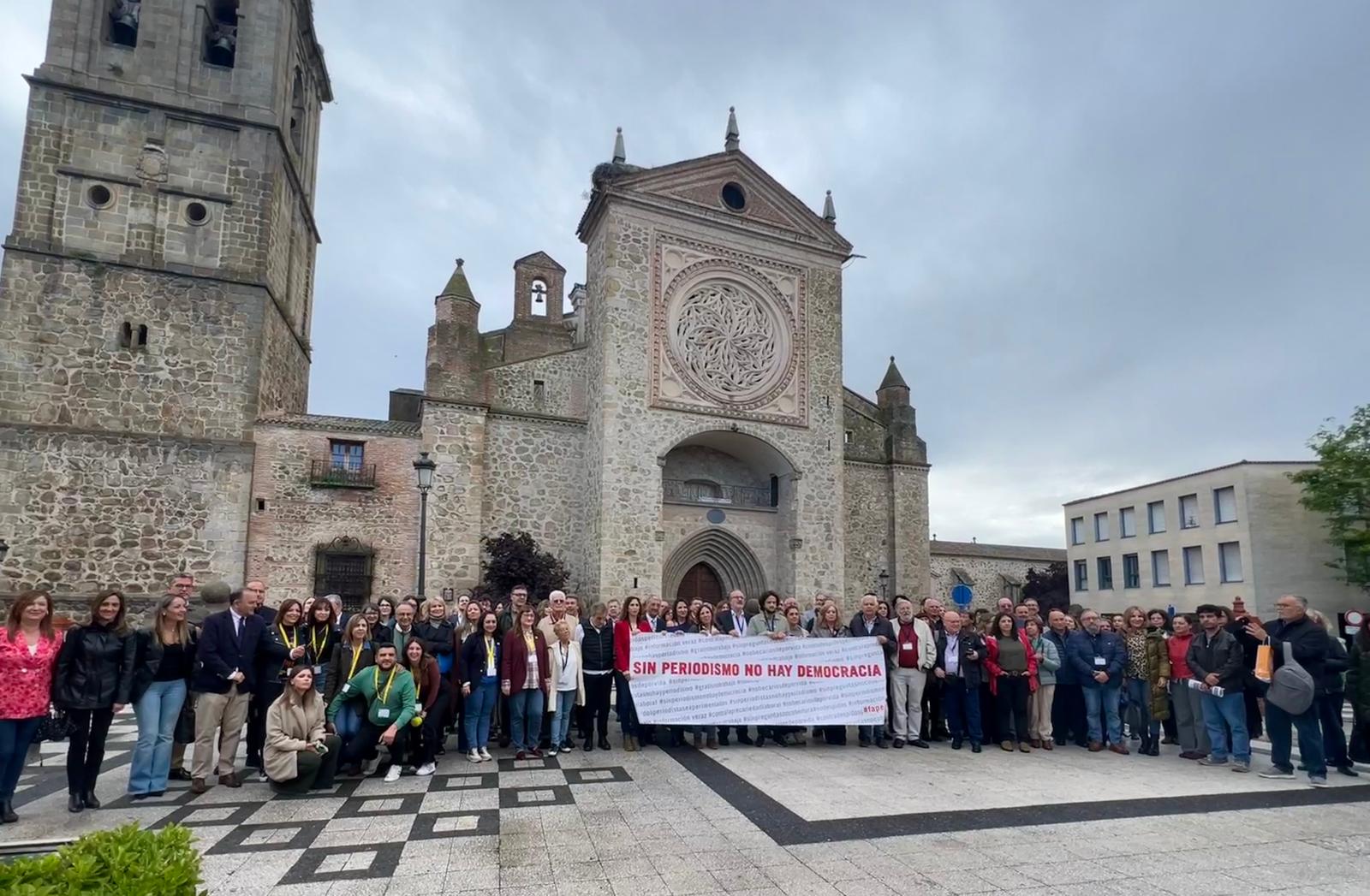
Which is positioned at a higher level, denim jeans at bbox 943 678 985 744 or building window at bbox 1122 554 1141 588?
building window at bbox 1122 554 1141 588

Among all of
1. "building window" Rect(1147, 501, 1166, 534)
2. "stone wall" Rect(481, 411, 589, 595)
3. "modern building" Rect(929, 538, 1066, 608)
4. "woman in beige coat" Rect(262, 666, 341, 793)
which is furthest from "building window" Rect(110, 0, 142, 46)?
"building window" Rect(1147, 501, 1166, 534)

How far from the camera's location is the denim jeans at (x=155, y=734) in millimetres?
6461

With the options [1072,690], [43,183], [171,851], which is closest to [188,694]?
[171,851]

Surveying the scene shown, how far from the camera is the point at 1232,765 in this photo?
320 inches

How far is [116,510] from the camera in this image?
53.5 ft

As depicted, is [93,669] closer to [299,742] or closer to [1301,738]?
[299,742]

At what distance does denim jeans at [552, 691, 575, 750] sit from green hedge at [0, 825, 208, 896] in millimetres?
6043

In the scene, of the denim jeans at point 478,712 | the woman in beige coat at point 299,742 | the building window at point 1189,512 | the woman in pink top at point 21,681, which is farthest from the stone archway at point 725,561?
the building window at point 1189,512

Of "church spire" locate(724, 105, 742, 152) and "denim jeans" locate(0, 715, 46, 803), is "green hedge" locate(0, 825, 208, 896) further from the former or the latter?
"church spire" locate(724, 105, 742, 152)

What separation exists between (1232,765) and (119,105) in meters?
24.1

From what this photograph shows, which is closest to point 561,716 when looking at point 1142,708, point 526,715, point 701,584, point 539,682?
point 526,715

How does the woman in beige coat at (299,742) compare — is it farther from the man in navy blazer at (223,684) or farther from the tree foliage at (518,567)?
the tree foliage at (518,567)

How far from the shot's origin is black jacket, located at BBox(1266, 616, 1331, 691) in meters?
7.58

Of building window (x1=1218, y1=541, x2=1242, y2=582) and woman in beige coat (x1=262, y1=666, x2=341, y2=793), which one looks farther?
building window (x1=1218, y1=541, x2=1242, y2=582)
